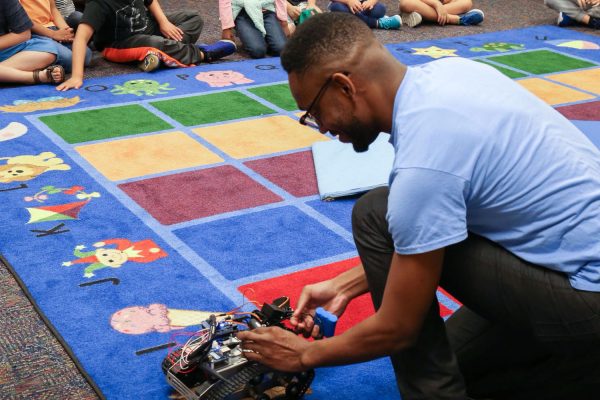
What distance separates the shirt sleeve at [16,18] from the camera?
3.80 meters

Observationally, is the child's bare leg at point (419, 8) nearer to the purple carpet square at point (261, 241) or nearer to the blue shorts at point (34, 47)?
the blue shorts at point (34, 47)

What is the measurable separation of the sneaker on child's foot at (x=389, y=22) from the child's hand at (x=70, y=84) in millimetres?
2089

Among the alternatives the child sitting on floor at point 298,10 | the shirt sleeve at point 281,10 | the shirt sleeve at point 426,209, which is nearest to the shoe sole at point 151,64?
the shirt sleeve at point 281,10

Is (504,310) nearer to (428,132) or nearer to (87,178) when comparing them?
(428,132)

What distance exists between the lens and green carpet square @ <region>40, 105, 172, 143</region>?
331 cm

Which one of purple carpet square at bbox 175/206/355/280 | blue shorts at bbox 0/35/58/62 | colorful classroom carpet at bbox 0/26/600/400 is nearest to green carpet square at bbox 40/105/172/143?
colorful classroom carpet at bbox 0/26/600/400

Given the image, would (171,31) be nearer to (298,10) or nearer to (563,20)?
(298,10)

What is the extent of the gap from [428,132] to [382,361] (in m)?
0.78

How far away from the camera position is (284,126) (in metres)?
3.48

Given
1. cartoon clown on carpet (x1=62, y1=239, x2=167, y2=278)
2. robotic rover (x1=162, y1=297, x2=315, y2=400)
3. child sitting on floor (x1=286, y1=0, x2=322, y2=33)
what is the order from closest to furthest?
robotic rover (x1=162, y1=297, x2=315, y2=400), cartoon clown on carpet (x1=62, y1=239, x2=167, y2=278), child sitting on floor (x1=286, y1=0, x2=322, y2=33)

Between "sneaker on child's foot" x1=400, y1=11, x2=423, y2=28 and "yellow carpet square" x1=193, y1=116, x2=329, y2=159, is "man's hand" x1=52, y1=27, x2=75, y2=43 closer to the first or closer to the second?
"yellow carpet square" x1=193, y1=116, x2=329, y2=159

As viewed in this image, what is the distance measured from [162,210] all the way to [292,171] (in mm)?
558

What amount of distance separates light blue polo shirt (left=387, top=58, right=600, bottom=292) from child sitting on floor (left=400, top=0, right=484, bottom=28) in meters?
3.99

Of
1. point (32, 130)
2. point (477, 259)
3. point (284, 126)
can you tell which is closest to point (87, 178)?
point (32, 130)
